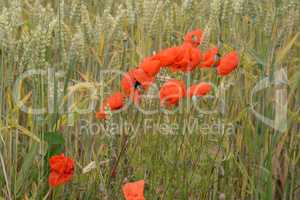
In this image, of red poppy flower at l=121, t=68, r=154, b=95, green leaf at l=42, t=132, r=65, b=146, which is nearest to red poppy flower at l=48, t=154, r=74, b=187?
green leaf at l=42, t=132, r=65, b=146

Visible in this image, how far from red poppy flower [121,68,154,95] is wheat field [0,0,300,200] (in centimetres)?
6

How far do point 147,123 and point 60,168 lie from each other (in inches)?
11.9

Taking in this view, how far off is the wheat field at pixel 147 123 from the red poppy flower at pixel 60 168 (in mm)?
58

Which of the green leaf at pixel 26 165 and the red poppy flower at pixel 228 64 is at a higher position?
the red poppy flower at pixel 228 64

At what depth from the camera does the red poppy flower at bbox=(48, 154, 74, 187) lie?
985 millimetres

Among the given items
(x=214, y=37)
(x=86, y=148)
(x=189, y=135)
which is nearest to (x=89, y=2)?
(x=214, y=37)

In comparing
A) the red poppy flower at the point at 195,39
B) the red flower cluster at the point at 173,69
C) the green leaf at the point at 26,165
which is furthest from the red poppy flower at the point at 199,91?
the green leaf at the point at 26,165

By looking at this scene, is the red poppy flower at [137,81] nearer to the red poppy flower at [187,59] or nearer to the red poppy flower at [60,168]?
the red poppy flower at [187,59]

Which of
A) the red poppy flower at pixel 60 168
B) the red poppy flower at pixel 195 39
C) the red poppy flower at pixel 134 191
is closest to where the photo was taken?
the red poppy flower at pixel 134 191

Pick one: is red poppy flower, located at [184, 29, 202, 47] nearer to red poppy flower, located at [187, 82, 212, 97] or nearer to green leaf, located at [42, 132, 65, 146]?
red poppy flower, located at [187, 82, 212, 97]

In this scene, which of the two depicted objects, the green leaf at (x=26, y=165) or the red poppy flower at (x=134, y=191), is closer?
the red poppy flower at (x=134, y=191)

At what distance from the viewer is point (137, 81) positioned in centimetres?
106

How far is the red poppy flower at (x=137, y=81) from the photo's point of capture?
40.8 inches

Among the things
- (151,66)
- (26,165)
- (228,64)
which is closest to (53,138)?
(26,165)
